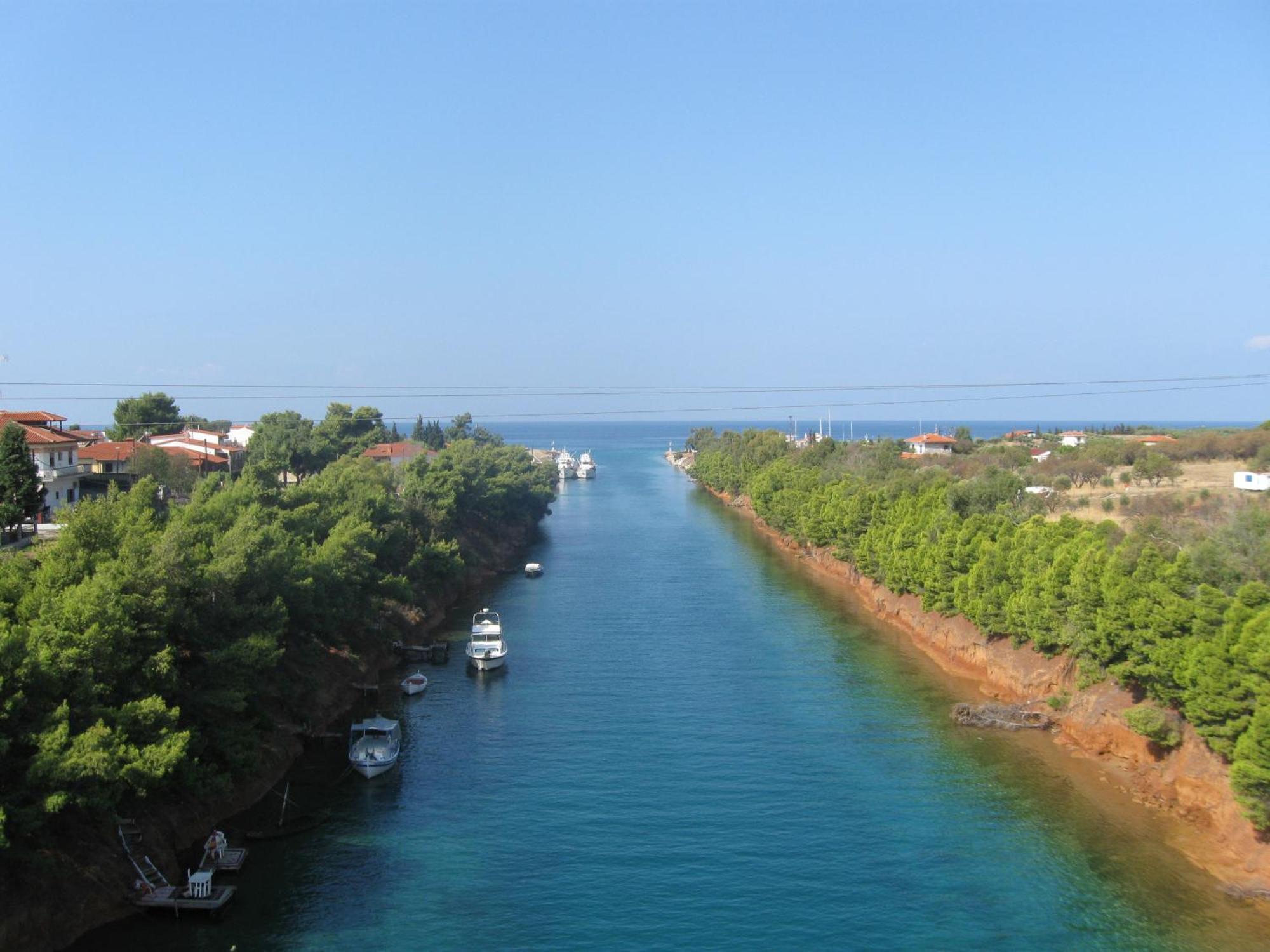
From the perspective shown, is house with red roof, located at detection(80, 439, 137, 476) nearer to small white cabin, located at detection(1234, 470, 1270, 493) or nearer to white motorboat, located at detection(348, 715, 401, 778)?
white motorboat, located at detection(348, 715, 401, 778)

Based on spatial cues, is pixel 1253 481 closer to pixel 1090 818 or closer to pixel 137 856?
pixel 1090 818

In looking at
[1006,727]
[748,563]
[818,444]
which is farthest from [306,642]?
[818,444]

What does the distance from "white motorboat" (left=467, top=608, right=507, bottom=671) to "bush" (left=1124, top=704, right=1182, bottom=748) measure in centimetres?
2105

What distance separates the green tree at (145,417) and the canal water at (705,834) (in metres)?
49.4

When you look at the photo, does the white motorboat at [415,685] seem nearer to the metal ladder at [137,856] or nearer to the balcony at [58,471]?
the metal ladder at [137,856]

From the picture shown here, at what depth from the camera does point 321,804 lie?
985 inches

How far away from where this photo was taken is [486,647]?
3772 cm

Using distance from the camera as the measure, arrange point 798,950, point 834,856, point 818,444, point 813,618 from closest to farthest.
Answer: point 798,950 → point 834,856 → point 813,618 → point 818,444

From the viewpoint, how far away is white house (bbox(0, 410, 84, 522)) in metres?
43.2

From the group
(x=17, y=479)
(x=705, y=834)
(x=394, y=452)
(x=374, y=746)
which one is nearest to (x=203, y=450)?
(x=394, y=452)

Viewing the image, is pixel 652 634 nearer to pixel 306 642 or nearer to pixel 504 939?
pixel 306 642

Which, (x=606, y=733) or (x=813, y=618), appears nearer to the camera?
(x=606, y=733)

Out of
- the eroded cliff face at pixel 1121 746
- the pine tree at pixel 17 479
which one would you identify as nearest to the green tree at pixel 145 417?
the pine tree at pixel 17 479

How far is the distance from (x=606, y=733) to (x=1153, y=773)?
14.5 meters
